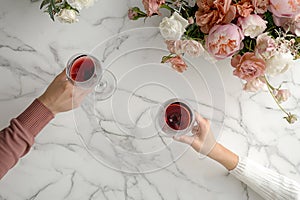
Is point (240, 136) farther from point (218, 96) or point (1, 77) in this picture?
point (1, 77)

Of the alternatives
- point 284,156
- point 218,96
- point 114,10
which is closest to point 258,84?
point 218,96

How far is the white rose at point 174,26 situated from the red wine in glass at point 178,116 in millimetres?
180

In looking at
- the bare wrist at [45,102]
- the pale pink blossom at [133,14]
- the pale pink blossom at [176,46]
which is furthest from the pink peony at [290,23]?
the bare wrist at [45,102]

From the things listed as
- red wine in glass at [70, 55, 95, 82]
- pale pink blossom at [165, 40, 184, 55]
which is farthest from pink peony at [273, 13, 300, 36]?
red wine in glass at [70, 55, 95, 82]

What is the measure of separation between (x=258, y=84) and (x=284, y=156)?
261 mm

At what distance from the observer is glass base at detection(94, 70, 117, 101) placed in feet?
3.99

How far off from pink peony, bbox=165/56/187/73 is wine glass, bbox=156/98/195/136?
0.07 metres

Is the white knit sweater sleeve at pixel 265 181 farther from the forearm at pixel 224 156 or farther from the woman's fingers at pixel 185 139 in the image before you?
the woman's fingers at pixel 185 139

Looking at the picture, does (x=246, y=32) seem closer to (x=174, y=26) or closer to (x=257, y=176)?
(x=174, y=26)

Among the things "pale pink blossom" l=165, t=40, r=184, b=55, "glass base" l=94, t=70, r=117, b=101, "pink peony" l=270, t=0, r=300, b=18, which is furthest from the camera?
"glass base" l=94, t=70, r=117, b=101

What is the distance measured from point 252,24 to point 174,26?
0.52 ft

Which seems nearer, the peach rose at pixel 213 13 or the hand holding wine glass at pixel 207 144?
the peach rose at pixel 213 13

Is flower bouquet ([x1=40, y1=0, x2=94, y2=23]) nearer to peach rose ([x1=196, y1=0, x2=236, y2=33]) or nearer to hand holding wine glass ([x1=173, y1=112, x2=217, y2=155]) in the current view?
peach rose ([x1=196, y1=0, x2=236, y2=33])

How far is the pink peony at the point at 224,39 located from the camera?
3.37ft
